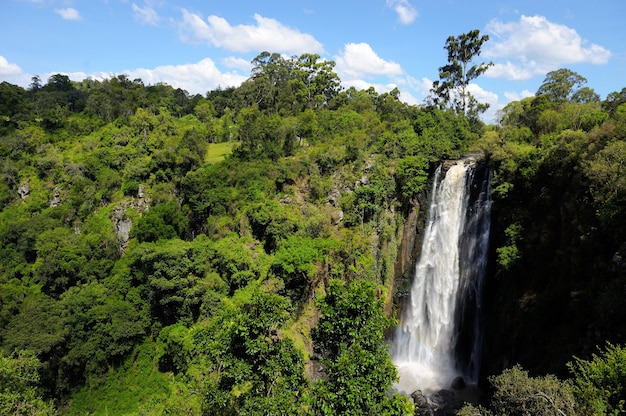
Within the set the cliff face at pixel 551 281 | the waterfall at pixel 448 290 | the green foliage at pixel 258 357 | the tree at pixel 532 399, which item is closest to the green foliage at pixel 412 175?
the waterfall at pixel 448 290

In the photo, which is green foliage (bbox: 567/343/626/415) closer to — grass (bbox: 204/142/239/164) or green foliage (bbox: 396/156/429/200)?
green foliage (bbox: 396/156/429/200)

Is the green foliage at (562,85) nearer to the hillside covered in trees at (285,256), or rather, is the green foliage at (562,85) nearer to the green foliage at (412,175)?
the hillside covered in trees at (285,256)

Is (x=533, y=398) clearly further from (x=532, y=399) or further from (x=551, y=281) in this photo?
(x=551, y=281)

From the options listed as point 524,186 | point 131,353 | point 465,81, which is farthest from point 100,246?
point 465,81

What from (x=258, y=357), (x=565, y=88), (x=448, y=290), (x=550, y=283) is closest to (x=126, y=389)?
(x=258, y=357)

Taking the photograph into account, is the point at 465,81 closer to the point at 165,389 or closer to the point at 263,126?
the point at 263,126

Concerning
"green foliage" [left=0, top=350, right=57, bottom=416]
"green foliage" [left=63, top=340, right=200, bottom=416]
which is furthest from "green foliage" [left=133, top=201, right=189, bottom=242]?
"green foliage" [left=0, top=350, right=57, bottom=416]
